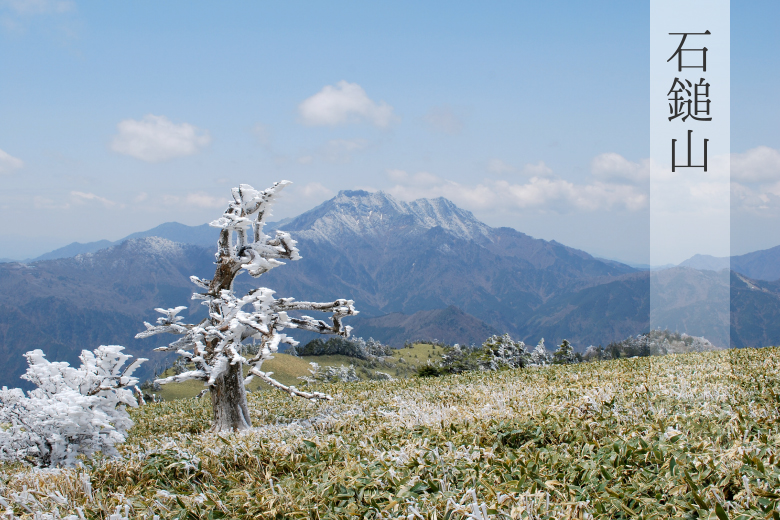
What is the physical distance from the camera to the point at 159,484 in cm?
573

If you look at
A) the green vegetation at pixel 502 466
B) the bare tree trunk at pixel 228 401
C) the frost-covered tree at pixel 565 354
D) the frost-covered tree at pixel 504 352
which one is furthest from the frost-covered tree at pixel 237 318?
the frost-covered tree at pixel 565 354

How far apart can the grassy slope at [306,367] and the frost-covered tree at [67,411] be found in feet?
38.6

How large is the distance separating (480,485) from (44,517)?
467 cm

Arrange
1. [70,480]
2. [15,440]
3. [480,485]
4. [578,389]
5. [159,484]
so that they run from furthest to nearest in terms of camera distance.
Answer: [15,440] < [578,389] < [70,480] < [159,484] < [480,485]

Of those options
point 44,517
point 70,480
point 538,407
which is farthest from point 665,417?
point 70,480

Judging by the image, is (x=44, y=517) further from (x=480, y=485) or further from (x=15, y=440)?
(x=15, y=440)

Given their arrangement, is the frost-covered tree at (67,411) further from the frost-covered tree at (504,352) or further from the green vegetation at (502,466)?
the frost-covered tree at (504,352)

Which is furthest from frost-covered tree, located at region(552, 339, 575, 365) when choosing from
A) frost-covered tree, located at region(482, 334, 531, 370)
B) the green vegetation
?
the green vegetation

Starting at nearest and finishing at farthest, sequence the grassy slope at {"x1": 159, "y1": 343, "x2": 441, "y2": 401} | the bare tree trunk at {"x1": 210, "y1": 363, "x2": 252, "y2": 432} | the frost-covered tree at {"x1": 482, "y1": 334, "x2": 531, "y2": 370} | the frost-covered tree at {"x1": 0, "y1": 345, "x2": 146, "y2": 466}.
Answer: the frost-covered tree at {"x1": 0, "y1": 345, "x2": 146, "y2": 466} < the bare tree trunk at {"x1": 210, "y1": 363, "x2": 252, "y2": 432} < the frost-covered tree at {"x1": 482, "y1": 334, "x2": 531, "y2": 370} < the grassy slope at {"x1": 159, "y1": 343, "x2": 441, "y2": 401}

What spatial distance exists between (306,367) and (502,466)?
6836 cm

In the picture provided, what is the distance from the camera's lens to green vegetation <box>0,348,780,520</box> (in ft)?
12.7

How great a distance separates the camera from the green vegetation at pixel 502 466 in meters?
3.88

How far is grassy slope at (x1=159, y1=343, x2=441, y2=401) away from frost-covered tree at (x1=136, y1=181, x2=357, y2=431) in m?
11.0

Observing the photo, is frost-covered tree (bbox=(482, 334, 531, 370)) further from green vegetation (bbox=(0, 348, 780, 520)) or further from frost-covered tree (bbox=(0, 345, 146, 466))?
frost-covered tree (bbox=(0, 345, 146, 466))
